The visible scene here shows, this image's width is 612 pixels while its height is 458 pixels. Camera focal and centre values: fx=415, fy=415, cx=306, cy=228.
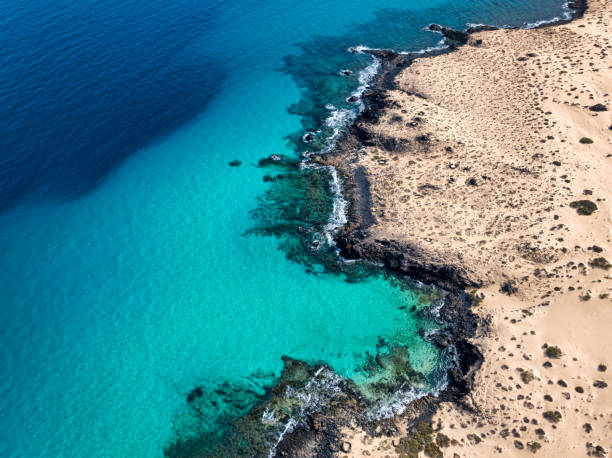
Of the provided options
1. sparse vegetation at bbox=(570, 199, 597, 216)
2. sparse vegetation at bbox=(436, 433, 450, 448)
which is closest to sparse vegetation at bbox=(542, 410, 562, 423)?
sparse vegetation at bbox=(436, 433, 450, 448)

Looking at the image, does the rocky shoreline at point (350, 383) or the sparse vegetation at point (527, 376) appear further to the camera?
the sparse vegetation at point (527, 376)

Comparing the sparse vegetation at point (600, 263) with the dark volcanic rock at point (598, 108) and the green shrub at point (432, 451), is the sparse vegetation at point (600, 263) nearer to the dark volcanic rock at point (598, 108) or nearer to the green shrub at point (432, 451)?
the green shrub at point (432, 451)

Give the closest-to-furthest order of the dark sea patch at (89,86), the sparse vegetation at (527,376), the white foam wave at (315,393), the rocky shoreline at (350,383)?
the rocky shoreline at (350,383), the sparse vegetation at (527,376), the white foam wave at (315,393), the dark sea patch at (89,86)

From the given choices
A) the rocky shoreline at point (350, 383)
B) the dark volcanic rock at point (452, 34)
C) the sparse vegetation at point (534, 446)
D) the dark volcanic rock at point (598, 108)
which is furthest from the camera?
the dark volcanic rock at point (452, 34)

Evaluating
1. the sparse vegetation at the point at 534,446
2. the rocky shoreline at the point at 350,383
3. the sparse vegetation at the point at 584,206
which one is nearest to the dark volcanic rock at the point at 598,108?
the sparse vegetation at the point at 584,206

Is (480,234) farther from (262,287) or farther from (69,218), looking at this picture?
(69,218)

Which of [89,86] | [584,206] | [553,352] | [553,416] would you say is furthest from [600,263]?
[89,86]

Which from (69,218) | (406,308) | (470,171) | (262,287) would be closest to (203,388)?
(262,287)

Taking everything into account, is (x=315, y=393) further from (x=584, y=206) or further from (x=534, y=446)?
(x=584, y=206)
